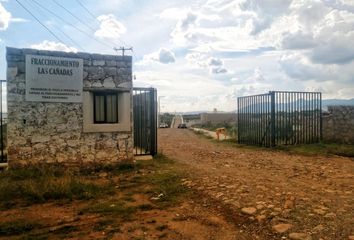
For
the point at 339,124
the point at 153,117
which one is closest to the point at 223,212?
the point at 153,117

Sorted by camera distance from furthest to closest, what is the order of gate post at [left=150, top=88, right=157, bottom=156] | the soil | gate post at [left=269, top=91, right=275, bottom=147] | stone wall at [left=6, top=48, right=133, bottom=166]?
gate post at [left=269, top=91, right=275, bottom=147]
gate post at [left=150, top=88, right=157, bottom=156]
stone wall at [left=6, top=48, right=133, bottom=166]
the soil

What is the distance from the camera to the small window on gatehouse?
10391 mm

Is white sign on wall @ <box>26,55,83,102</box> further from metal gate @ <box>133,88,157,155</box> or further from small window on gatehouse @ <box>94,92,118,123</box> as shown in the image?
metal gate @ <box>133,88,157,155</box>

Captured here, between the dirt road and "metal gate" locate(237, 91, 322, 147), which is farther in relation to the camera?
"metal gate" locate(237, 91, 322, 147)

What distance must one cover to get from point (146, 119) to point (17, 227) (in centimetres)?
733

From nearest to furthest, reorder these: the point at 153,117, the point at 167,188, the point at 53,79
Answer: the point at 167,188 → the point at 53,79 → the point at 153,117

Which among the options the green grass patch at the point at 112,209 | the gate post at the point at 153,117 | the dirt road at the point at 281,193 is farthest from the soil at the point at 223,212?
the gate post at the point at 153,117

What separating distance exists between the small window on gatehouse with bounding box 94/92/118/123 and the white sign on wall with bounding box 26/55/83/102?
58 centimetres

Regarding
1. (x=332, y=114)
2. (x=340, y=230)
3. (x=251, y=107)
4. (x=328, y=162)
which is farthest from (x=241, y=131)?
(x=340, y=230)

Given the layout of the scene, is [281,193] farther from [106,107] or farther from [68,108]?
[68,108]

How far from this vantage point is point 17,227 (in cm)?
548

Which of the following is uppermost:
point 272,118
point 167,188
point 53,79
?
point 53,79

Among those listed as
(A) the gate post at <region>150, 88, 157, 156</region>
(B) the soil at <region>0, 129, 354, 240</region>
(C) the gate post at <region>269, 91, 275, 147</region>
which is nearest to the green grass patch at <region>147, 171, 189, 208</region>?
(B) the soil at <region>0, 129, 354, 240</region>

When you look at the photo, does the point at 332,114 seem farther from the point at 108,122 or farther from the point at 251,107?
the point at 108,122
